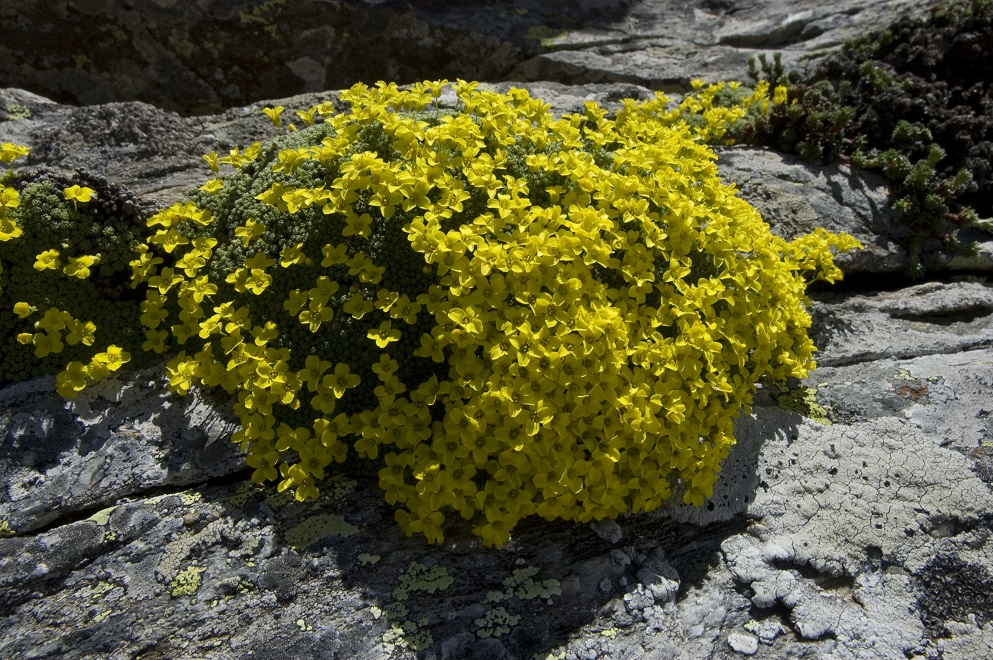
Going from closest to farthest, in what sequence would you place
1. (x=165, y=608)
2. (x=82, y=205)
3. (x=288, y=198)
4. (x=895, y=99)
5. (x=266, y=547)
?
(x=165, y=608) → (x=266, y=547) → (x=288, y=198) → (x=82, y=205) → (x=895, y=99)

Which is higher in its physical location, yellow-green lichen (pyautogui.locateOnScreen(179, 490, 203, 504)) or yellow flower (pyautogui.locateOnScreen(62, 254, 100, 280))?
yellow flower (pyautogui.locateOnScreen(62, 254, 100, 280))

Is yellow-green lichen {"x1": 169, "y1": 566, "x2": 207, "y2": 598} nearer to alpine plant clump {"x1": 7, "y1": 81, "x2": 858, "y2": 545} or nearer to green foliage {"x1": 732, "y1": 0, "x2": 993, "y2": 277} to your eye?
alpine plant clump {"x1": 7, "y1": 81, "x2": 858, "y2": 545}

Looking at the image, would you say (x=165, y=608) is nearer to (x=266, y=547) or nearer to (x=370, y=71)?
(x=266, y=547)

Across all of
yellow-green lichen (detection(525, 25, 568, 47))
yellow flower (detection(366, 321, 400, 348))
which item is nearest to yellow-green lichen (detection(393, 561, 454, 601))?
yellow flower (detection(366, 321, 400, 348))

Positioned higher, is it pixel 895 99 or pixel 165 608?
pixel 895 99

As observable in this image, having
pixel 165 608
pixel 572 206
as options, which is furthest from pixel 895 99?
pixel 165 608

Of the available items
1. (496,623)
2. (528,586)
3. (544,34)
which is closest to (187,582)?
(496,623)

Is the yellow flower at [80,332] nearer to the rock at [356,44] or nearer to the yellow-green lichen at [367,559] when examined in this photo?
the yellow-green lichen at [367,559]
